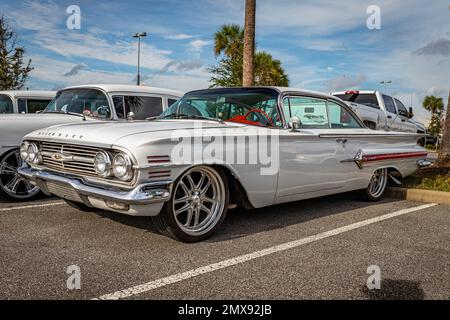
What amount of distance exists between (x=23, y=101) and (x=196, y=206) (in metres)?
4.36

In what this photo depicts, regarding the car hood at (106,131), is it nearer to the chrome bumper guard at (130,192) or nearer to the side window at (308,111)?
the chrome bumper guard at (130,192)

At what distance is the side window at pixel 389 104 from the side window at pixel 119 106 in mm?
7557

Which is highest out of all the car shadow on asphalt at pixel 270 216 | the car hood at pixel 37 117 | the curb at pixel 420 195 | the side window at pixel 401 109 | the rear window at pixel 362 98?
the rear window at pixel 362 98

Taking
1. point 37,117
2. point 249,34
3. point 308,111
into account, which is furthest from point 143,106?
point 249,34

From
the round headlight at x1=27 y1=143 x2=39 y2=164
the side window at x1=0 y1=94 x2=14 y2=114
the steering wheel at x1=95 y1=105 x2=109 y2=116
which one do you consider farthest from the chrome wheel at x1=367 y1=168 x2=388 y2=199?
the side window at x1=0 y1=94 x2=14 y2=114

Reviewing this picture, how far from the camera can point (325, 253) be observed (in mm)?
3646

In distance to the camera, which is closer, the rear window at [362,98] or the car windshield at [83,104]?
the car windshield at [83,104]

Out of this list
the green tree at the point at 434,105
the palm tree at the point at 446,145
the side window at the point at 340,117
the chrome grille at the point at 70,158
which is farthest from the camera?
the green tree at the point at 434,105

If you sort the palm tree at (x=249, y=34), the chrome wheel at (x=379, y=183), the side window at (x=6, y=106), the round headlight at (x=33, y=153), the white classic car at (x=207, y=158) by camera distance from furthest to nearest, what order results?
the palm tree at (x=249, y=34), the side window at (x=6, y=106), the chrome wheel at (x=379, y=183), the round headlight at (x=33, y=153), the white classic car at (x=207, y=158)

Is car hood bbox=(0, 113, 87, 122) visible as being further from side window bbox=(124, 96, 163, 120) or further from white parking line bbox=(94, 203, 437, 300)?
white parking line bbox=(94, 203, 437, 300)

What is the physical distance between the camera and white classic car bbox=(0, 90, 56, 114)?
6789 mm

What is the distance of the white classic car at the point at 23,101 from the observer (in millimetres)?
6789

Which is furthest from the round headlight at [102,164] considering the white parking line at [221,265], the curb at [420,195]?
the curb at [420,195]
